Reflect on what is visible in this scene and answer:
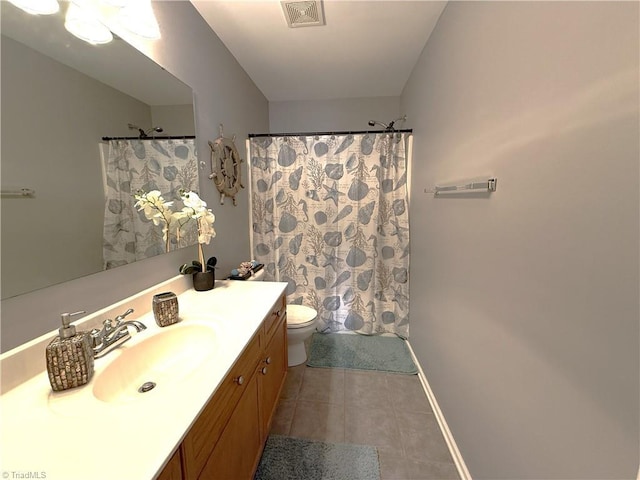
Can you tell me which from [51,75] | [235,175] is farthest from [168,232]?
[235,175]

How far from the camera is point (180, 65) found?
142 centimetres

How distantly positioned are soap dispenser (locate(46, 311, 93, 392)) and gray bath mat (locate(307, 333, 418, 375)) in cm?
164

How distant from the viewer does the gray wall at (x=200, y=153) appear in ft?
2.54

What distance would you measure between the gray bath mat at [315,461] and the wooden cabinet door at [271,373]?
0.61ft

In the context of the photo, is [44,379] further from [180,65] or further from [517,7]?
[517,7]

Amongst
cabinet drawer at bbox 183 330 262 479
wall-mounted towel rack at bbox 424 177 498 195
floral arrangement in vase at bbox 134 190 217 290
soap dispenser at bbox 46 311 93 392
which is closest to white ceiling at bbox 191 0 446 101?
wall-mounted towel rack at bbox 424 177 498 195

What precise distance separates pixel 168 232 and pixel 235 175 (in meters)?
0.91

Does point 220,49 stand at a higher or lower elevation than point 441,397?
higher

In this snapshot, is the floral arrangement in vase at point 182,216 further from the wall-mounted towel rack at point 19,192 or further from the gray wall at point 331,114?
the gray wall at point 331,114

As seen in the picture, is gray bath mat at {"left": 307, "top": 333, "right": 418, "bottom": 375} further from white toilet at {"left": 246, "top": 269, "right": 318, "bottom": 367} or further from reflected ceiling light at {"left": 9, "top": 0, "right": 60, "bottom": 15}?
reflected ceiling light at {"left": 9, "top": 0, "right": 60, "bottom": 15}

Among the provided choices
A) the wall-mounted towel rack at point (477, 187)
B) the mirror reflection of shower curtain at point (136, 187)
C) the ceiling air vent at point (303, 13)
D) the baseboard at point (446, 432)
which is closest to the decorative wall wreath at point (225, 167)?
the mirror reflection of shower curtain at point (136, 187)

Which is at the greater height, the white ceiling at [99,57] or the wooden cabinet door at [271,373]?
the white ceiling at [99,57]

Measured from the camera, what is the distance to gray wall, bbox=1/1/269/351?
0.77 metres

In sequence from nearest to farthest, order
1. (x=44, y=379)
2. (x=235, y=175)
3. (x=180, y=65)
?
(x=44, y=379) → (x=180, y=65) → (x=235, y=175)
